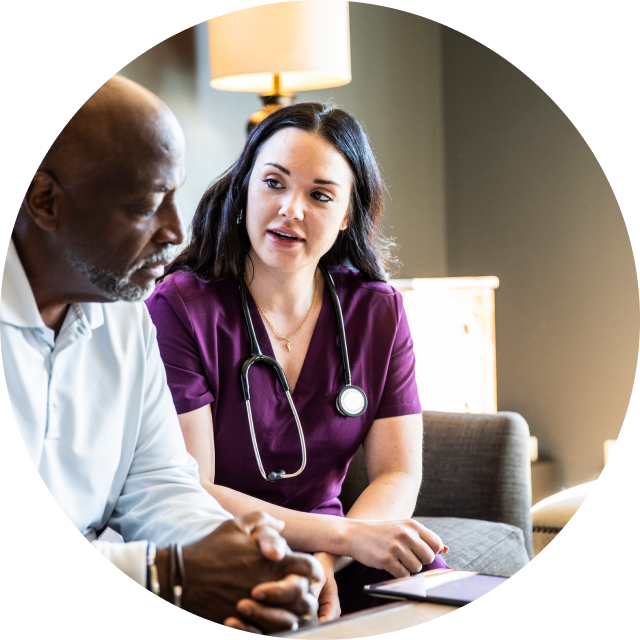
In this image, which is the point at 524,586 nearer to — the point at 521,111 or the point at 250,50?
the point at 250,50

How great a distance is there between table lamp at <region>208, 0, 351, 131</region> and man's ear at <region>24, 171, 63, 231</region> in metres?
0.79

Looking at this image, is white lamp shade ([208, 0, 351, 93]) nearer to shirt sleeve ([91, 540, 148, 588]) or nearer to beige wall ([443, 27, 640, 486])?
beige wall ([443, 27, 640, 486])

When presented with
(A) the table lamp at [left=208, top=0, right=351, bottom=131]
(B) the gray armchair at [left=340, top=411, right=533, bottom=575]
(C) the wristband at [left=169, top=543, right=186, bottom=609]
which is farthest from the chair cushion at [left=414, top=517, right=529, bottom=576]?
(A) the table lamp at [left=208, top=0, right=351, bottom=131]

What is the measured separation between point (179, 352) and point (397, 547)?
0.29 metres

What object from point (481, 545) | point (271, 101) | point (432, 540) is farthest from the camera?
point (271, 101)

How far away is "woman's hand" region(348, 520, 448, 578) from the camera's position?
0.66 metres

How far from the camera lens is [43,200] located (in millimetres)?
463

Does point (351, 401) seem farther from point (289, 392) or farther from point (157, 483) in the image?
point (157, 483)

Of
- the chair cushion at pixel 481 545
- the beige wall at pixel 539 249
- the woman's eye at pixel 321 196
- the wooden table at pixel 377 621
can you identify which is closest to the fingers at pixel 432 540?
the wooden table at pixel 377 621

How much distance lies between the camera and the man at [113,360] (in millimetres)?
455

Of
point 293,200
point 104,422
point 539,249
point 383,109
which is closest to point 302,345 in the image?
point 293,200

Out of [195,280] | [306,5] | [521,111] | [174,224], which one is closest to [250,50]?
[306,5]

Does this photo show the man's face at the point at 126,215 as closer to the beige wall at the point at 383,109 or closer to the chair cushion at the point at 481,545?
the beige wall at the point at 383,109

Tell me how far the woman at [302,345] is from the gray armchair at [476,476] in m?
0.22
